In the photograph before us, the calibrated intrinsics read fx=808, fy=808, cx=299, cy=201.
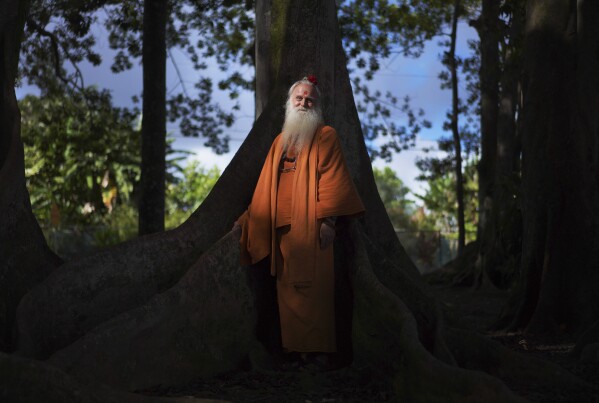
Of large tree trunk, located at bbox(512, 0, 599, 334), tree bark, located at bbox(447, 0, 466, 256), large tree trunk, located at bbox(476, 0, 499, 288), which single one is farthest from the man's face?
tree bark, located at bbox(447, 0, 466, 256)

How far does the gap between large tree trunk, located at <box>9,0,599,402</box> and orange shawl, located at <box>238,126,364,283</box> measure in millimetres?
252

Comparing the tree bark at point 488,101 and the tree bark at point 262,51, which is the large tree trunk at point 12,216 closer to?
the tree bark at point 262,51

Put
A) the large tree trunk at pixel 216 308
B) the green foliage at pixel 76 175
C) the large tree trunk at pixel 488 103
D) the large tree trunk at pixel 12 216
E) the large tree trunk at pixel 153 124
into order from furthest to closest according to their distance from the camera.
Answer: the green foliage at pixel 76 175
the large tree trunk at pixel 488 103
the large tree trunk at pixel 153 124
the large tree trunk at pixel 12 216
the large tree trunk at pixel 216 308

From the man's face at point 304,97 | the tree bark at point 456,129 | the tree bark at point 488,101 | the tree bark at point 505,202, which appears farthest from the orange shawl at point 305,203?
the tree bark at point 456,129

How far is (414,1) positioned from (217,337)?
57.0 feet

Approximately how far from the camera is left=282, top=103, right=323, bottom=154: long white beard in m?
6.64

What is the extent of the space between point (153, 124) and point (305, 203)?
7838 mm

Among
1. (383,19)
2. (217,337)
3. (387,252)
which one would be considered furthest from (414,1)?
(217,337)

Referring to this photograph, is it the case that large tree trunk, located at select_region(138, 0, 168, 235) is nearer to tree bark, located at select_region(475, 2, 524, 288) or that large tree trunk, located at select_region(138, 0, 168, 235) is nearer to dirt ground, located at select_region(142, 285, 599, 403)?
tree bark, located at select_region(475, 2, 524, 288)

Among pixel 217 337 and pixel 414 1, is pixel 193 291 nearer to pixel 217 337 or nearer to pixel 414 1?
pixel 217 337

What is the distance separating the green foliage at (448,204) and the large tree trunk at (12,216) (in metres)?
32.0

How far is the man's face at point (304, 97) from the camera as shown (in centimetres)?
675

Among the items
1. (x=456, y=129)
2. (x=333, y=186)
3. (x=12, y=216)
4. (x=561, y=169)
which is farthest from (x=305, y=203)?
(x=456, y=129)

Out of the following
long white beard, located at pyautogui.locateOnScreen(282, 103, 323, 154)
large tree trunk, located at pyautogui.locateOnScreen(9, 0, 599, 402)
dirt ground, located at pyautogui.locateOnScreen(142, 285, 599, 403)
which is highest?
long white beard, located at pyautogui.locateOnScreen(282, 103, 323, 154)
